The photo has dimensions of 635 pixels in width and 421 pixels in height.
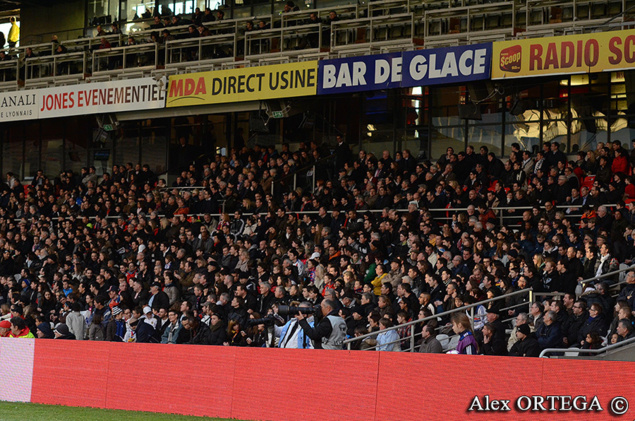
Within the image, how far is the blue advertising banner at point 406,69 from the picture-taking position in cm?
1973

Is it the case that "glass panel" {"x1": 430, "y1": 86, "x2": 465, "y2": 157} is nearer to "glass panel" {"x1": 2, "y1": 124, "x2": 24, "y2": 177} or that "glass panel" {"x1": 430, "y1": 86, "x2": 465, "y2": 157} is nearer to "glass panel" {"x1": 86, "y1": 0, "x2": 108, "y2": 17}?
"glass panel" {"x1": 86, "y1": 0, "x2": 108, "y2": 17}

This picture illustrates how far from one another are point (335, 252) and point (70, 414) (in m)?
6.81

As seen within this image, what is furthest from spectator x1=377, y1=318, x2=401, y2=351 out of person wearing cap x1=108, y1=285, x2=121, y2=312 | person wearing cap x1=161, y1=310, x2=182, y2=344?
person wearing cap x1=108, y1=285, x2=121, y2=312

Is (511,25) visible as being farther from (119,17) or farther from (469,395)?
(119,17)

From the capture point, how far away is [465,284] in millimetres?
15273

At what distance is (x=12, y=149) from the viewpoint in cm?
3344

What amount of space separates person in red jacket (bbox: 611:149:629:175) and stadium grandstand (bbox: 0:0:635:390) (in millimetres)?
38

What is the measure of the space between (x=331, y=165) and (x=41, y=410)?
11186mm

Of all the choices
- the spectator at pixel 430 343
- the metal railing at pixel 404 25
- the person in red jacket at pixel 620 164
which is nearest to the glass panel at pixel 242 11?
the metal railing at pixel 404 25

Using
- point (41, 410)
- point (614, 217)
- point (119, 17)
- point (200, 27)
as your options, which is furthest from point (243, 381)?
point (119, 17)

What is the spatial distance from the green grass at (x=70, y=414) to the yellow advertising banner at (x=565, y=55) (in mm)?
10101

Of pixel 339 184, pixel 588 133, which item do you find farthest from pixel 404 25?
pixel 588 133

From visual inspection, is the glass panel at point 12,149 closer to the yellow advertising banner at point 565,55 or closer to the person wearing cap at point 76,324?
the person wearing cap at point 76,324

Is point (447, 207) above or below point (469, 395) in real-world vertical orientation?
above
